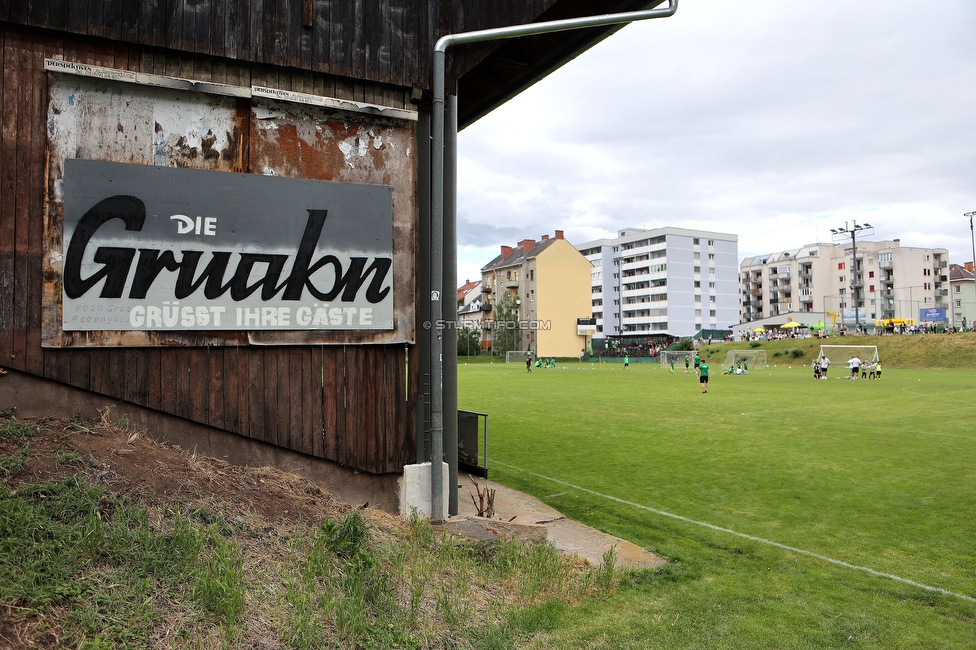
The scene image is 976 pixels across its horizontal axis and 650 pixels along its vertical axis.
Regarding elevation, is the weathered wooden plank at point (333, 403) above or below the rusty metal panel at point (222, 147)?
below

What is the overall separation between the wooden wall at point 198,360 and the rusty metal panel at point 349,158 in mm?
182

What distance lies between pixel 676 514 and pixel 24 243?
834 centimetres

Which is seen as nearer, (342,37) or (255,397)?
(255,397)

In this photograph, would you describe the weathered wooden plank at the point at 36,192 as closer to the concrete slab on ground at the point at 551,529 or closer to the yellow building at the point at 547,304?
the concrete slab on ground at the point at 551,529

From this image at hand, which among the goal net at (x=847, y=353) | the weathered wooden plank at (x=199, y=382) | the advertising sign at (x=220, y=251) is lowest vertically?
the goal net at (x=847, y=353)

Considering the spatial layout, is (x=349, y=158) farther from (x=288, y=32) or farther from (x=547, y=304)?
(x=547, y=304)

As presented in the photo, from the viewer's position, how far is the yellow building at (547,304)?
9669 cm

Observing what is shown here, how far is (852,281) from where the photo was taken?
11875 cm

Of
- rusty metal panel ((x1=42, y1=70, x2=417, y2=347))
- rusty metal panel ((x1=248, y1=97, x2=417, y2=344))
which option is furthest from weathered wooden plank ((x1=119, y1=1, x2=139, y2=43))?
rusty metal panel ((x1=248, y1=97, x2=417, y2=344))

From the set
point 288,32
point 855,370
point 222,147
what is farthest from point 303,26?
point 855,370

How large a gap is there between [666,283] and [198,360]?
104403 mm

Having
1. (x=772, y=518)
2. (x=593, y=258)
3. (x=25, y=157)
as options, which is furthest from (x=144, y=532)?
(x=593, y=258)

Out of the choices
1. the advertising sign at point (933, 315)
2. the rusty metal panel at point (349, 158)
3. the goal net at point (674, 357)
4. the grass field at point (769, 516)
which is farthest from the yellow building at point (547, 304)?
the rusty metal panel at point (349, 158)

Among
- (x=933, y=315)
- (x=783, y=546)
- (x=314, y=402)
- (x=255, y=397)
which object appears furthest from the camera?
(x=933, y=315)
